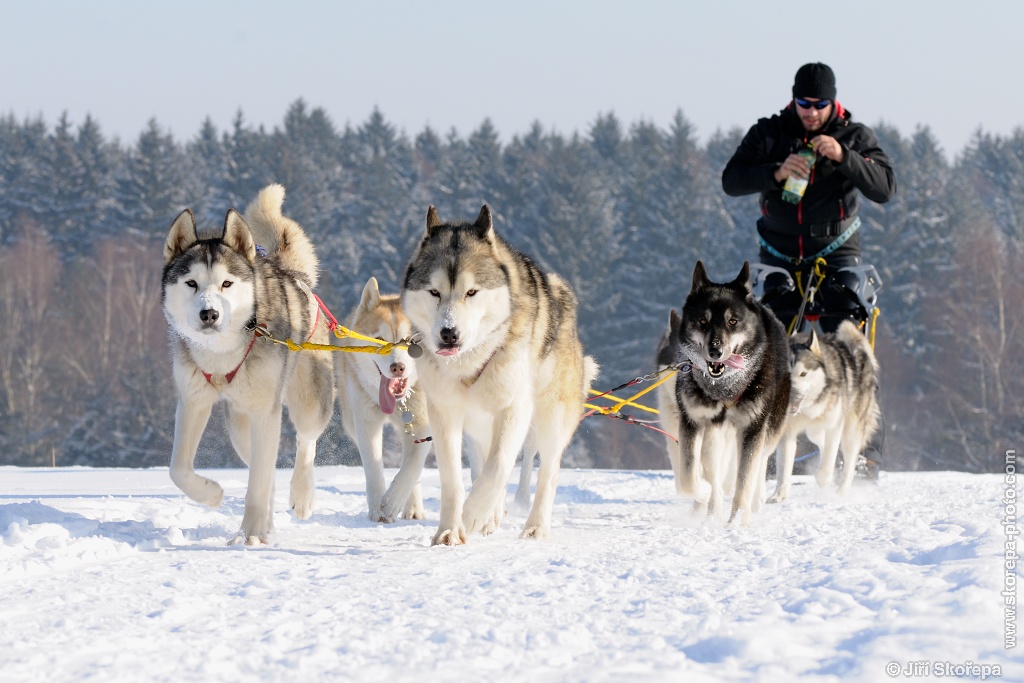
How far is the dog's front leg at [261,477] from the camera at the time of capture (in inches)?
150

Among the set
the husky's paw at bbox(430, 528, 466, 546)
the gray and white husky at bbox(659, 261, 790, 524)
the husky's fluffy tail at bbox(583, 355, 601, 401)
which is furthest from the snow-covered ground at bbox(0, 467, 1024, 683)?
the husky's fluffy tail at bbox(583, 355, 601, 401)

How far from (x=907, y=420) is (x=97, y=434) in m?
18.3

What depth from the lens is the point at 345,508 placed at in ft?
17.5

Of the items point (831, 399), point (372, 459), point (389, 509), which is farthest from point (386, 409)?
point (831, 399)

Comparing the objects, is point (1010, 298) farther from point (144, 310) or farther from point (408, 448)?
point (408, 448)

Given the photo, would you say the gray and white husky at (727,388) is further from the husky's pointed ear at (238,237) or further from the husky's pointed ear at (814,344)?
the husky's pointed ear at (238,237)

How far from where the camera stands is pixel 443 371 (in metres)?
3.69

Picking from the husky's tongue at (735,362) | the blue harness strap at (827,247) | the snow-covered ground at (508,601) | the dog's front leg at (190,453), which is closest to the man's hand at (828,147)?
the blue harness strap at (827,247)

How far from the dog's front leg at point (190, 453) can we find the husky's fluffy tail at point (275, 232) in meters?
0.93

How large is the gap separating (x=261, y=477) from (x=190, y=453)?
0.24m

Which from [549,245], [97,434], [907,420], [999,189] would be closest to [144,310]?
[97,434]

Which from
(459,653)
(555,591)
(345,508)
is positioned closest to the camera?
(459,653)

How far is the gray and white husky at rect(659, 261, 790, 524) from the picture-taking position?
4605 millimetres

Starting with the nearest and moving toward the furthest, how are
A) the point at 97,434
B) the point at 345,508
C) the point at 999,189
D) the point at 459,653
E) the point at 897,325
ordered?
the point at 459,653
the point at 345,508
the point at 97,434
the point at 897,325
the point at 999,189
